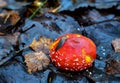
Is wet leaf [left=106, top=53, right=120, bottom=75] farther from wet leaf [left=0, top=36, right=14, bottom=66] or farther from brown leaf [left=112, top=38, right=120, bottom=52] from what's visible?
wet leaf [left=0, top=36, right=14, bottom=66]

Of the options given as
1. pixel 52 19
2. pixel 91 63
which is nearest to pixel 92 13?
pixel 52 19

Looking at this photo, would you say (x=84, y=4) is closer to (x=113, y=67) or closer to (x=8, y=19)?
(x=8, y=19)

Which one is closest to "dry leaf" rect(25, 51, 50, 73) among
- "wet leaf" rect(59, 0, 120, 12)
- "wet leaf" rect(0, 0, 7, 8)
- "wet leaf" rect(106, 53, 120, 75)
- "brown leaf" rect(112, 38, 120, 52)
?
"wet leaf" rect(106, 53, 120, 75)

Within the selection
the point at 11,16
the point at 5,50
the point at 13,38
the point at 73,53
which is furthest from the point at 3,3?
the point at 73,53

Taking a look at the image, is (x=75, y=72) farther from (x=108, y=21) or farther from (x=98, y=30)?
(x=108, y=21)

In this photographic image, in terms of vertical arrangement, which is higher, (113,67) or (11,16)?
(11,16)

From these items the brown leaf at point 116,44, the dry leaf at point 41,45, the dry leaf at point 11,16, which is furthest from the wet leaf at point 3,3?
the brown leaf at point 116,44
